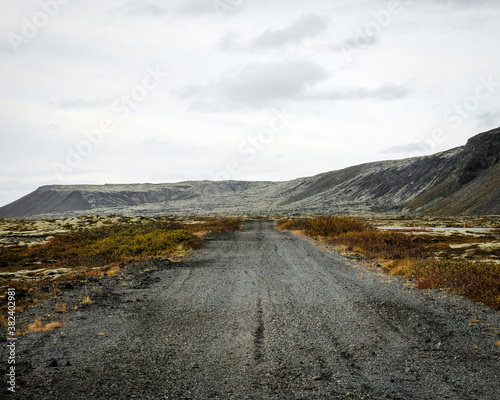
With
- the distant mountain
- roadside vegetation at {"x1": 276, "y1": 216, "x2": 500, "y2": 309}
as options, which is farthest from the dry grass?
the distant mountain

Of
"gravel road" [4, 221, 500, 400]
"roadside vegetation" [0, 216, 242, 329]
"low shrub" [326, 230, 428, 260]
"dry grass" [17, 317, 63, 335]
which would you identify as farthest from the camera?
"low shrub" [326, 230, 428, 260]

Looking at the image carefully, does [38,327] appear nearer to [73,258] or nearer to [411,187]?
[73,258]

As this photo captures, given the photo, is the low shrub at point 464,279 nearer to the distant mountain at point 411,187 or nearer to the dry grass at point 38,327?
the dry grass at point 38,327

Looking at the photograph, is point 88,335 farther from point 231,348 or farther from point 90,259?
point 90,259

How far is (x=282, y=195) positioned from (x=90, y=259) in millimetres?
175591

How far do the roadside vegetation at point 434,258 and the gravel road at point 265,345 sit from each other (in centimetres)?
71

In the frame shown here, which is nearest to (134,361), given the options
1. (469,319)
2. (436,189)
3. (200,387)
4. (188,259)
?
(200,387)

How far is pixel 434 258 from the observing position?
1455cm

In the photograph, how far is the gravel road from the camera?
4625mm

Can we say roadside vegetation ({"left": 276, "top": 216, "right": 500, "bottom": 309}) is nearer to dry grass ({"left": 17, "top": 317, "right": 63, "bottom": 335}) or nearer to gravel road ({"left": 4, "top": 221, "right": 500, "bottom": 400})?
gravel road ({"left": 4, "top": 221, "right": 500, "bottom": 400})

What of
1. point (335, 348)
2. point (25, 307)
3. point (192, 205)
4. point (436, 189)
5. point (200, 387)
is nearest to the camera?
point (200, 387)

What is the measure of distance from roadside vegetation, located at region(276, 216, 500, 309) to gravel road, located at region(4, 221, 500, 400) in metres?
0.71

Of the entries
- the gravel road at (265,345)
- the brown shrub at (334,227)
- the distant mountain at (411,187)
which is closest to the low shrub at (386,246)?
the brown shrub at (334,227)

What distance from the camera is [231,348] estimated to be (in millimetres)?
5992
